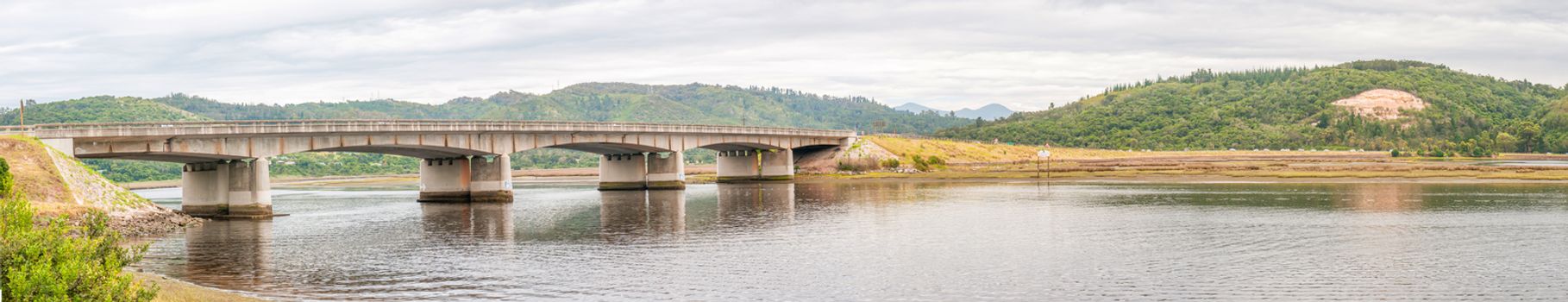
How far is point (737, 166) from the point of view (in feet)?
485

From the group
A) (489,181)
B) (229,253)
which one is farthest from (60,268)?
(489,181)

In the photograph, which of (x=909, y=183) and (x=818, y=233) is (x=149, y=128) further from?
(x=909, y=183)

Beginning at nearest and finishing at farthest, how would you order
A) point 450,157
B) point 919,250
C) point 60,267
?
point 60,267
point 919,250
point 450,157

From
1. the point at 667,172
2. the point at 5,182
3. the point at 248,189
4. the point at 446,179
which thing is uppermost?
the point at 5,182

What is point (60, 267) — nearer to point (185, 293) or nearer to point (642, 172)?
point (185, 293)

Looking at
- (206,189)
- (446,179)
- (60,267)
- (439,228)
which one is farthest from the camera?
(446,179)

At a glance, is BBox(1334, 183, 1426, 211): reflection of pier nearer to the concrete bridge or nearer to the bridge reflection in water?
the bridge reflection in water

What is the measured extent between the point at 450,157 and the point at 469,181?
3065 millimetres

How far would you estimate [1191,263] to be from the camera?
153ft

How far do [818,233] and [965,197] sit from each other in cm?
3489

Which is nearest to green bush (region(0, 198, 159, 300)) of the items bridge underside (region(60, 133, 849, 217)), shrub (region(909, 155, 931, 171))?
bridge underside (region(60, 133, 849, 217))

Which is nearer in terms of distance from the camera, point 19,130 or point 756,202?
point 19,130

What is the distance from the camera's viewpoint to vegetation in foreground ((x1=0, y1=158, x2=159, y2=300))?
88.5 feet

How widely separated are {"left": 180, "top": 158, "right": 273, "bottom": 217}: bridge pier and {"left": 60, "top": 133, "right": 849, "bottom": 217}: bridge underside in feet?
0.18
